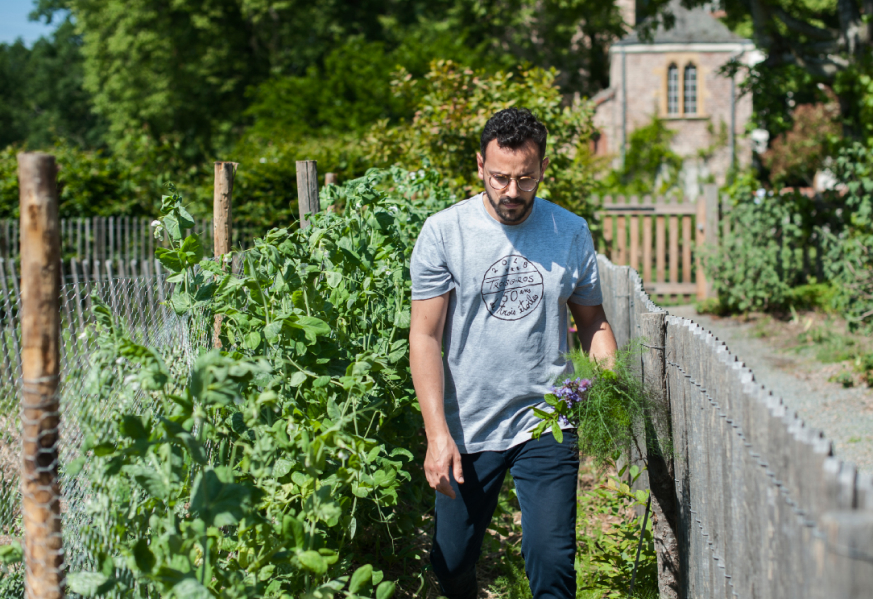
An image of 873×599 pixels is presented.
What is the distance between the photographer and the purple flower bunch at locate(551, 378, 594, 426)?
2.39m

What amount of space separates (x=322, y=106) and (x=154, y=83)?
1091 centimetres

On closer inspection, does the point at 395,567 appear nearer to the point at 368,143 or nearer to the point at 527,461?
the point at 527,461

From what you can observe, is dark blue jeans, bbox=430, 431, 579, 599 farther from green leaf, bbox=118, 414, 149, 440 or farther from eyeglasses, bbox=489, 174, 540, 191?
green leaf, bbox=118, 414, 149, 440

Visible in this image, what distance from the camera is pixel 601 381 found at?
2.40 meters

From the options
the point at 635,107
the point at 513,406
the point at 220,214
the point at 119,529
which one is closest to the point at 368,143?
the point at 220,214

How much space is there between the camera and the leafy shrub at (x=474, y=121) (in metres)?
6.60

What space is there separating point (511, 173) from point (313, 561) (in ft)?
4.28

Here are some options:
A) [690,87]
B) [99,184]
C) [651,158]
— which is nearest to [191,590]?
[99,184]

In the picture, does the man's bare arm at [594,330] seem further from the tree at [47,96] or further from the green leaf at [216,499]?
the tree at [47,96]

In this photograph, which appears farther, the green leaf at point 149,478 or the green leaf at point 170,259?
the green leaf at point 170,259

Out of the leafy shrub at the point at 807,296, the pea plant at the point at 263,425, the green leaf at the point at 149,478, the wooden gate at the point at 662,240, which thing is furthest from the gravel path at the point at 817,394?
the green leaf at the point at 149,478

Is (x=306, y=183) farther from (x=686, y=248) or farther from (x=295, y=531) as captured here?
(x=686, y=248)

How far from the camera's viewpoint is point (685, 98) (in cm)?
2870

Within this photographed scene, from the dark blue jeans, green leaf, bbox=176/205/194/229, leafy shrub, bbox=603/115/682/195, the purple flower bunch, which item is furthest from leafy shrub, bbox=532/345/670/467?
leafy shrub, bbox=603/115/682/195
